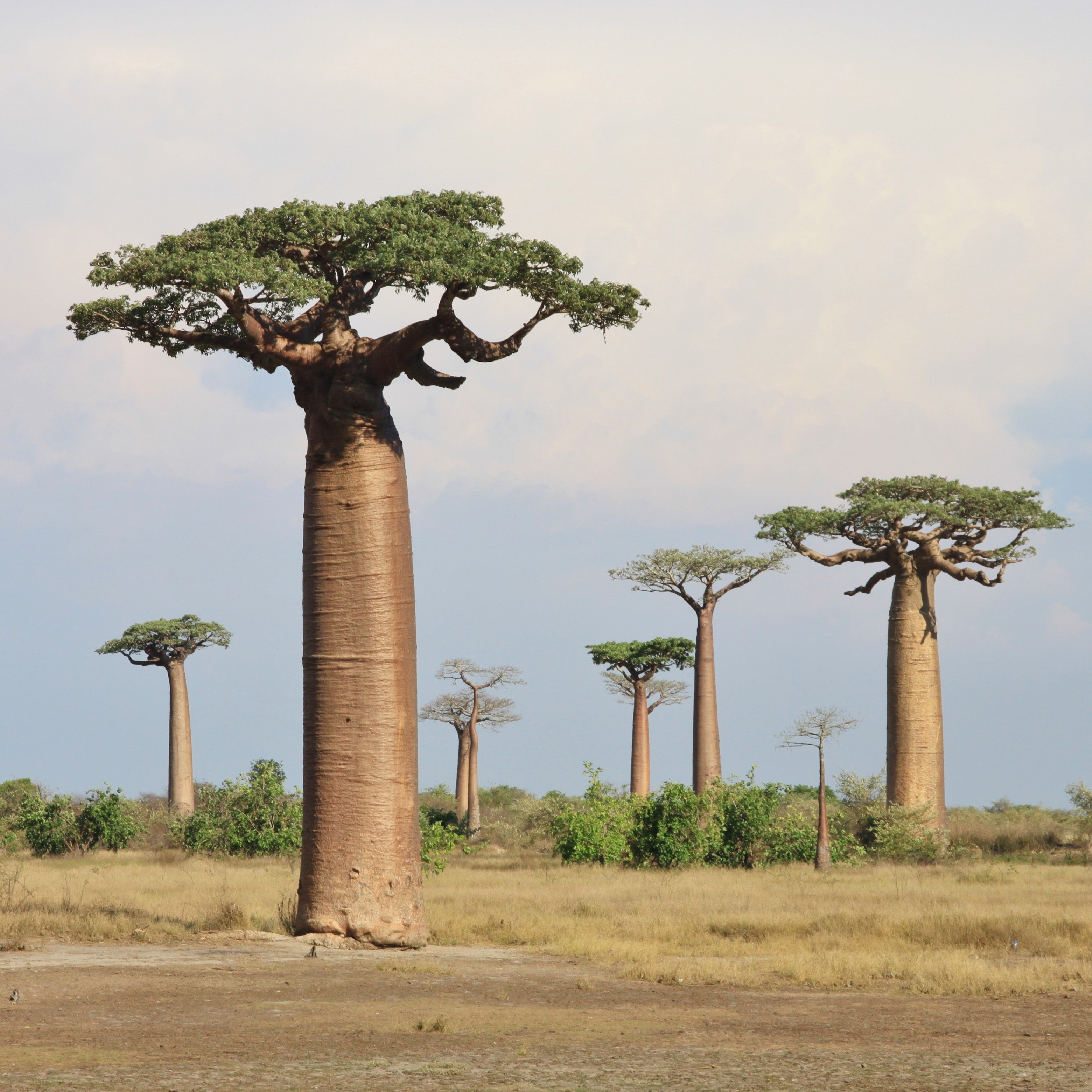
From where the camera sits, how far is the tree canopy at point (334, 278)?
1062 centimetres

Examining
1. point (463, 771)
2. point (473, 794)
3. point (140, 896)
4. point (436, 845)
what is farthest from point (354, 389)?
point (463, 771)

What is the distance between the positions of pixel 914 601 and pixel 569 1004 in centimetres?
1822

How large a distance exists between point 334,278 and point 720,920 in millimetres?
6939

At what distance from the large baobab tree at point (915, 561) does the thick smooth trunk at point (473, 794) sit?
494 inches

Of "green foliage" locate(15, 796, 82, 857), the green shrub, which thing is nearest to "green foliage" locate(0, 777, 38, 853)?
"green foliage" locate(15, 796, 82, 857)

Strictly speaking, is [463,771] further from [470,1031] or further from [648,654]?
[470,1031]

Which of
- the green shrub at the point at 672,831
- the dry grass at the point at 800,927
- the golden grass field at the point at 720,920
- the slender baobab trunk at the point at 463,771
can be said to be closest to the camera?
the dry grass at the point at 800,927

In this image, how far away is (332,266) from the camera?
11.4 metres

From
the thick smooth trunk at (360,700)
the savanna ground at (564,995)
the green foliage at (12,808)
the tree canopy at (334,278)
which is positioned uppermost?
the tree canopy at (334,278)

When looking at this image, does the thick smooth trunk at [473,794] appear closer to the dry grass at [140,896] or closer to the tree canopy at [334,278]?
the dry grass at [140,896]

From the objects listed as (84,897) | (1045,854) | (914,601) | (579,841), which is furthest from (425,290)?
(1045,854)

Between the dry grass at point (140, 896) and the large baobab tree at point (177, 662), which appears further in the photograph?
the large baobab tree at point (177, 662)

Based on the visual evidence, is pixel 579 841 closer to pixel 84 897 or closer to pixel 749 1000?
→ pixel 84 897

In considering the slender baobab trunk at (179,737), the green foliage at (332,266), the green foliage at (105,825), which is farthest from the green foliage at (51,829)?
the green foliage at (332,266)
